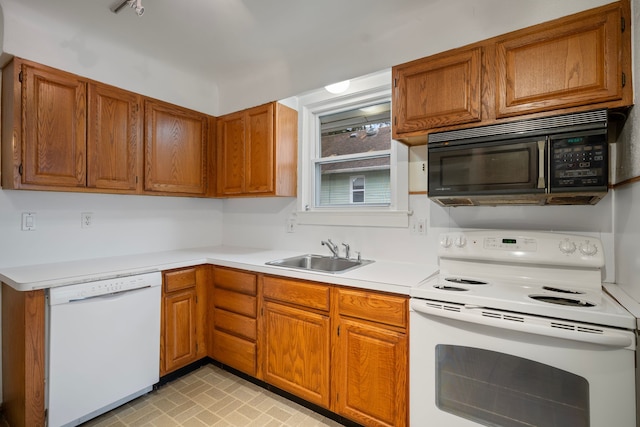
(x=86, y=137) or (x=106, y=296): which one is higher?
(x=86, y=137)

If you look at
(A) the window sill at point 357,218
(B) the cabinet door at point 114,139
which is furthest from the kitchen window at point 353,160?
(B) the cabinet door at point 114,139

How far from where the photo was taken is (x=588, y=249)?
4.87ft

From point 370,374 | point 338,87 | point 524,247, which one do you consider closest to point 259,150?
point 338,87

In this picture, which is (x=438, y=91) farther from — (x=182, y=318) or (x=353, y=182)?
(x=182, y=318)

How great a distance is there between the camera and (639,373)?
3.51 feet

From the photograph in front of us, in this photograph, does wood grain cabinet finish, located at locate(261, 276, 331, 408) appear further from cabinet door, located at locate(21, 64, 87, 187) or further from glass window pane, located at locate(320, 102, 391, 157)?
cabinet door, located at locate(21, 64, 87, 187)

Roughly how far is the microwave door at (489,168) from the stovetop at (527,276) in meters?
0.32

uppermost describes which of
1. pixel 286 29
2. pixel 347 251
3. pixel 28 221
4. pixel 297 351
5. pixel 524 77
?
pixel 286 29

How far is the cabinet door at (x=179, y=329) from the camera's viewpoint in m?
2.21

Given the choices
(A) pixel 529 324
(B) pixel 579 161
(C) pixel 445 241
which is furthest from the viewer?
(C) pixel 445 241

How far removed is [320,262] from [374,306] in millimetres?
Result: 920

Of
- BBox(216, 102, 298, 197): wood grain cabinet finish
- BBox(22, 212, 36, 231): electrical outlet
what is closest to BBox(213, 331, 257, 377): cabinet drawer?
BBox(216, 102, 298, 197): wood grain cabinet finish

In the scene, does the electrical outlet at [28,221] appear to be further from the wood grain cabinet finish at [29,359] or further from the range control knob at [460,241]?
the range control knob at [460,241]

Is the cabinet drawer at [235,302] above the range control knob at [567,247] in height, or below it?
below
